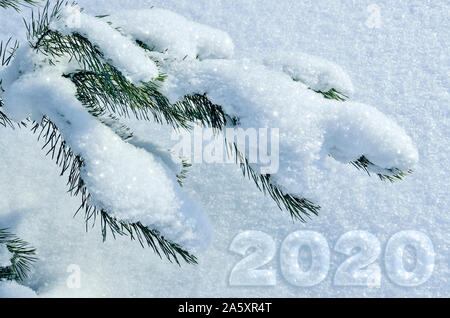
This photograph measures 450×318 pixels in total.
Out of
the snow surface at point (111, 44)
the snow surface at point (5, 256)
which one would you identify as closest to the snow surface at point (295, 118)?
the snow surface at point (111, 44)

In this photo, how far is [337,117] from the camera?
0.98 metres

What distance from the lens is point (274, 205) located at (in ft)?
6.77

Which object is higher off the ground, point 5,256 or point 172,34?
point 172,34

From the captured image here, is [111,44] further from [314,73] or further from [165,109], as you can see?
[314,73]

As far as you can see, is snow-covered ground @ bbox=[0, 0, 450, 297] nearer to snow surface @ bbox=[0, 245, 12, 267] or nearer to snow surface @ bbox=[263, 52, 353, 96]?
snow surface @ bbox=[0, 245, 12, 267]

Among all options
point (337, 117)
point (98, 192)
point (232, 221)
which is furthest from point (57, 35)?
point (232, 221)

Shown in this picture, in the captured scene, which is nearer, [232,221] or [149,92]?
[149,92]

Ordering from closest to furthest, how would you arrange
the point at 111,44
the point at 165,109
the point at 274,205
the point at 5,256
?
the point at 111,44 → the point at 165,109 → the point at 5,256 → the point at 274,205

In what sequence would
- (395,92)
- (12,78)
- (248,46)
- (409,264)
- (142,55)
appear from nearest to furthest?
(142,55) < (12,78) < (409,264) < (395,92) < (248,46)

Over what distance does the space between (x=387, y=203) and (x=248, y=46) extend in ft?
3.87

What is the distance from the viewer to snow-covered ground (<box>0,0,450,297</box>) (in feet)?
6.22

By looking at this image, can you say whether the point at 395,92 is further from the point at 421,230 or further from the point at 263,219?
the point at 263,219

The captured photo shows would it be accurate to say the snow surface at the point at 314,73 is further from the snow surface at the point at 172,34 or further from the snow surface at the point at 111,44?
the snow surface at the point at 111,44


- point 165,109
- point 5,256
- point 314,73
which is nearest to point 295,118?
point 314,73
